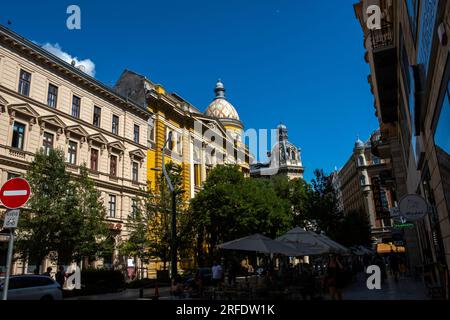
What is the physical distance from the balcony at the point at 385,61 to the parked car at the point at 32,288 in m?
18.2

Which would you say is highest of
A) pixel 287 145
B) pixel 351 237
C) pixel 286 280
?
pixel 287 145

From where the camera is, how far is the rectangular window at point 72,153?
28600 millimetres

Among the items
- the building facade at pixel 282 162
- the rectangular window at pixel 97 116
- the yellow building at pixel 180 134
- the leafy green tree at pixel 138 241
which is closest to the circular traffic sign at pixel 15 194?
the leafy green tree at pixel 138 241

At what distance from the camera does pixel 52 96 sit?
27.9 m

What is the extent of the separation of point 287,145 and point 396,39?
11044cm

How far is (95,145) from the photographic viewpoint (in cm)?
3095

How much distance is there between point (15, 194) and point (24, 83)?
2170cm

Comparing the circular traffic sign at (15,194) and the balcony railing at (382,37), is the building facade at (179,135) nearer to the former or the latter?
the balcony railing at (382,37)

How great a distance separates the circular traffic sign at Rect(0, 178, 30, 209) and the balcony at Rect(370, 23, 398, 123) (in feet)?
55.9

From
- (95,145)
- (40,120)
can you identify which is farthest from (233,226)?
(40,120)

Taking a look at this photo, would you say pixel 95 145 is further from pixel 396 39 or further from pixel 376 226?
pixel 376 226

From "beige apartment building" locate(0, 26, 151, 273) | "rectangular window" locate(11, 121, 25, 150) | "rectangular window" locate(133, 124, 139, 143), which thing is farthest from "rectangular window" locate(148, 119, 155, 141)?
"rectangular window" locate(11, 121, 25, 150)

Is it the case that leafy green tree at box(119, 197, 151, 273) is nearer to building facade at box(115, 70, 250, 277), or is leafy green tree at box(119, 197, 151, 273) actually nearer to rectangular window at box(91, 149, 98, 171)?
building facade at box(115, 70, 250, 277)

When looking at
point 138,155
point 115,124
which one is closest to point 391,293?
point 138,155
